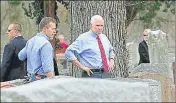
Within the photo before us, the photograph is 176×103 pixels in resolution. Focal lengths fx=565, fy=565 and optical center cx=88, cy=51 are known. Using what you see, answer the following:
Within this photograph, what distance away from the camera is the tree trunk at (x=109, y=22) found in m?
8.83

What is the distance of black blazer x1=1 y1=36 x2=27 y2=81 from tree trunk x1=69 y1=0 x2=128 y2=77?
132 centimetres

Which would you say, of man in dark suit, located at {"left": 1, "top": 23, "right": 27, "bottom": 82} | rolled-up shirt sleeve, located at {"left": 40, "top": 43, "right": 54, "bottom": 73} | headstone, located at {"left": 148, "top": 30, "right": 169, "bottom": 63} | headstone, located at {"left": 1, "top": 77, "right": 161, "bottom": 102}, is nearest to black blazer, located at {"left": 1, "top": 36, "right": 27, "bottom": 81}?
man in dark suit, located at {"left": 1, "top": 23, "right": 27, "bottom": 82}

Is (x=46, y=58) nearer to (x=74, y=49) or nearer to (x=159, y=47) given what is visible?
(x=74, y=49)

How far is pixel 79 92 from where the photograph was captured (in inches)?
133

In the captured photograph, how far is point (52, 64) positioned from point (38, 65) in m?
0.21

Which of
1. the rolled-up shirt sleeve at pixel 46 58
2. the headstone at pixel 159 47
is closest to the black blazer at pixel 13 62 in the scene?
the rolled-up shirt sleeve at pixel 46 58

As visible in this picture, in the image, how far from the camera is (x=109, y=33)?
8852mm

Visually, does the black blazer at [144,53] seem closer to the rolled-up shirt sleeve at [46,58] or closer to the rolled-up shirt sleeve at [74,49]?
the rolled-up shirt sleeve at [74,49]

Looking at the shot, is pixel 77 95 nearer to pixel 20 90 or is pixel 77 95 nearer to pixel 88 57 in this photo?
pixel 20 90

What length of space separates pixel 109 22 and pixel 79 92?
5.55 metres

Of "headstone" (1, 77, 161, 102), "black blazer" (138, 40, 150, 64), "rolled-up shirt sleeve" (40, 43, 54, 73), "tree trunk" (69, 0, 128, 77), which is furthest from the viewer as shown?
"black blazer" (138, 40, 150, 64)

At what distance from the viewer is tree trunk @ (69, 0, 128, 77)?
29.0ft

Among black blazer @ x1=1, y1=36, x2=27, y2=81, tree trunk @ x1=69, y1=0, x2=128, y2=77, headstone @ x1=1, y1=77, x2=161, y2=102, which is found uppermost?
tree trunk @ x1=69, y1=0, x2=128, y2=77

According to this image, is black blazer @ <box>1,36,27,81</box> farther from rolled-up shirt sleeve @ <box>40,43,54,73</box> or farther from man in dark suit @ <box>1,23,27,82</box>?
rolled-up shirt sleeve @ <box>40,43,54,73</box>
